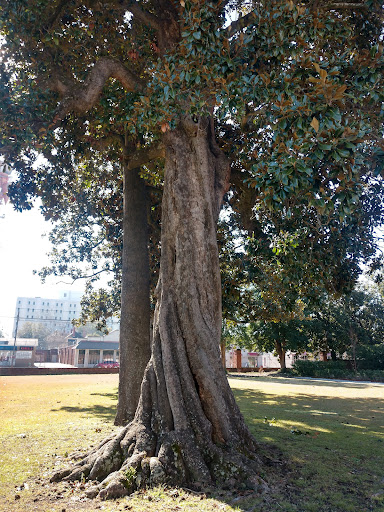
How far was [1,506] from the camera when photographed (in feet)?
14.3

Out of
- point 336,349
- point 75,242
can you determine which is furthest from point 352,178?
point 336,349

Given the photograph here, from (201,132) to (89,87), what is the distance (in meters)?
2.51

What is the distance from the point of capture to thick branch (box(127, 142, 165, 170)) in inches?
376

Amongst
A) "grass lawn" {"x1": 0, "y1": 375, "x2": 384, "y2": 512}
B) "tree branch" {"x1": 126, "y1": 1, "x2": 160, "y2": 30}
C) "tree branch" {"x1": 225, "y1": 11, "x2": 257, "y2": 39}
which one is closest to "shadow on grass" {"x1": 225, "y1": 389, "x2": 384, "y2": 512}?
"grass lawn" {"x1": 0, "y1": 375, "x2": 384, "y2": 512}

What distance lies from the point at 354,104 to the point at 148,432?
6.23m

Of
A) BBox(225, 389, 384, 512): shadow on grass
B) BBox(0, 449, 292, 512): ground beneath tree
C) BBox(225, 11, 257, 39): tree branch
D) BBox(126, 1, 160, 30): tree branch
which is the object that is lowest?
BBox(225, 389, 384, 512): shadow on grass

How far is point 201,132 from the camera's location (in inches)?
321

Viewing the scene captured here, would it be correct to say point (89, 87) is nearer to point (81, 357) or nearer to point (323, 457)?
point (323, 457)

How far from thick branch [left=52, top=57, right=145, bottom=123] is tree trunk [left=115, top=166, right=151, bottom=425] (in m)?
2.68

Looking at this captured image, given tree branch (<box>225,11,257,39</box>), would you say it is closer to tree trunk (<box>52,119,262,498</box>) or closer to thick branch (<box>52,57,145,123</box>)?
tree trunk (<box>52,119,262,498</box>)

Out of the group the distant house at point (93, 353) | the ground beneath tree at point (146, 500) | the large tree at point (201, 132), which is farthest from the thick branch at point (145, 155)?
the distant house at point (93, 353)

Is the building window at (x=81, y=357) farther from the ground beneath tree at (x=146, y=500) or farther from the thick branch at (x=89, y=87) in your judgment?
the ground beneath tree at (x=146, y=500)

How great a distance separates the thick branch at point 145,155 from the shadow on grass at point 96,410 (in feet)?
21.6

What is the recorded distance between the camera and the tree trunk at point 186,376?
4996 mm
